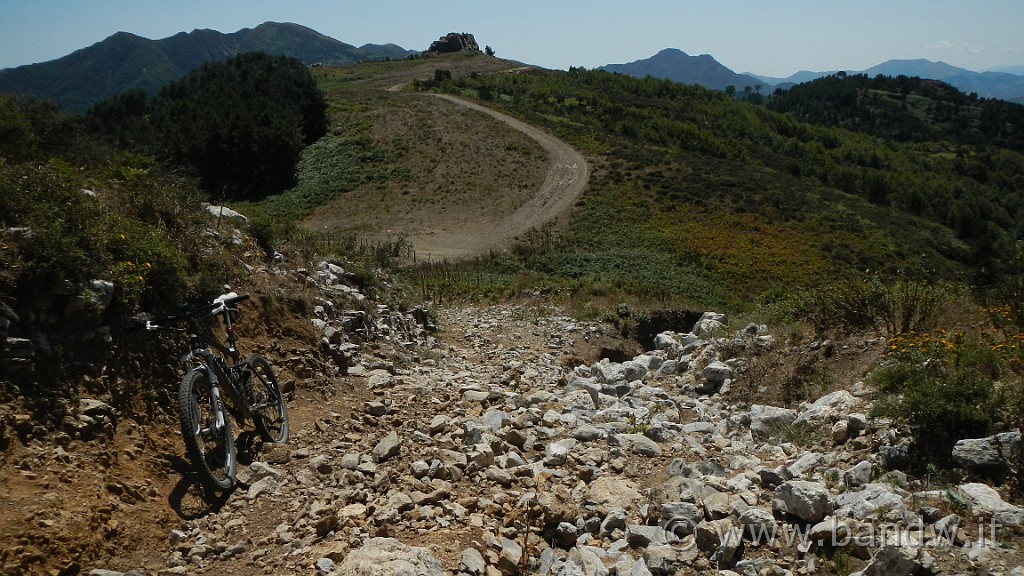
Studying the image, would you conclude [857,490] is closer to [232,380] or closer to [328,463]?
[328,463]

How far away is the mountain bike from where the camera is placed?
428cm

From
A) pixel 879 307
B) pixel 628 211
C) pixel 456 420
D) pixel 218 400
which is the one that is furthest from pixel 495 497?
pixel 628 211

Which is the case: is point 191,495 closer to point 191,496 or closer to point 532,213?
point 191,496

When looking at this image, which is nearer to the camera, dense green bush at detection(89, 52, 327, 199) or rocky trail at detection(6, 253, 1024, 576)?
rocky trail at detection(6, 253, 1024, 576)

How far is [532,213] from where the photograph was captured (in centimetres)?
4241

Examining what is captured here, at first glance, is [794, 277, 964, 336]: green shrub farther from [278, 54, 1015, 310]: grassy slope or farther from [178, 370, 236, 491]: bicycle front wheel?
[278, 54, 1015, 310]: grassy slope

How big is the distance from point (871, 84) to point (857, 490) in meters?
230

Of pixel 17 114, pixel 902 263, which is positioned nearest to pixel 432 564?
pixel 17 114

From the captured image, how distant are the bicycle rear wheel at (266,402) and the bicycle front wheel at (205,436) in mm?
459

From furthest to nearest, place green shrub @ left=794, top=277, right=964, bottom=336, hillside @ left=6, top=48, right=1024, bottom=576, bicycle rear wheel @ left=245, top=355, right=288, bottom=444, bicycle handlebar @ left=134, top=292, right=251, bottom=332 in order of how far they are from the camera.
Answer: green shrub @ left=794, top=277, right=964, bottom=336, bicycle rear wheel @ left=245, top=355, right=288, bottom=444, bicycle handlebar @ left=134, top=292, right=251, bottom=332, hillside @ left=6, top=48, right=1024, bottom=576

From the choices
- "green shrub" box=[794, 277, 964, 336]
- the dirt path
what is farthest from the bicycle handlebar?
the dirt path

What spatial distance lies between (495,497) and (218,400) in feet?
7.55

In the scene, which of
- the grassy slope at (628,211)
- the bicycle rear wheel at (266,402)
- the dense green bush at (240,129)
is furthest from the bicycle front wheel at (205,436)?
the dense green bush at (240,129)

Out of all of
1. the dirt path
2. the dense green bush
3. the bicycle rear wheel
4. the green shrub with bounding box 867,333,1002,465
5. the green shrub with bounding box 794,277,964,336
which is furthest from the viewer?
the dense green bush
